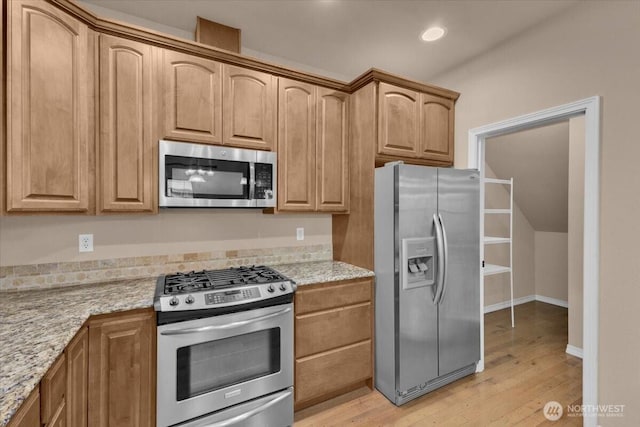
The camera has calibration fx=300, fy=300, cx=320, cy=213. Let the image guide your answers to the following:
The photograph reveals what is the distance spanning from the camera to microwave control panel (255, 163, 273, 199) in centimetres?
225

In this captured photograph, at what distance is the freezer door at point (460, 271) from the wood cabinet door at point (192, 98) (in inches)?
69.4

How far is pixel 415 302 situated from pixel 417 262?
303mm

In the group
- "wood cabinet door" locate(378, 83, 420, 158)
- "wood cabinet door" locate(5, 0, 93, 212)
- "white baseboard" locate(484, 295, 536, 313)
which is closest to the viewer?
"wood cabinet door" locate(5, 0, 93, 212)

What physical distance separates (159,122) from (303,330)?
1.70m

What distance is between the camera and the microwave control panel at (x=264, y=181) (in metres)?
2.25

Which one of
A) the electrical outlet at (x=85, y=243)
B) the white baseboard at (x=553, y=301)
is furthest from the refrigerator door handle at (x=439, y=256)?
the white baseboard at (x=553, y=301)

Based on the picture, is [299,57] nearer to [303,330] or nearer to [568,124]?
[303,330]

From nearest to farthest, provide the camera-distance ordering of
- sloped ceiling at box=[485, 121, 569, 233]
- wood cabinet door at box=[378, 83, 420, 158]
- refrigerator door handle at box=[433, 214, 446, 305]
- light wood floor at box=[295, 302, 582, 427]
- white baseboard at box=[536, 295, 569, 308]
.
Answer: light wood floor at box=[295, 302, 582, 427] → refrigerator door handle at box=[433, 214, 446, 305] → wood cabinet door at box=[378, 83, 420, 158] → sloped ceiling at box=[485, 121, 569, 233] → white baseboard at box=[536, 295, 569, 308]

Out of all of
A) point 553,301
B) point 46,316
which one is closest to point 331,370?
point 46,316

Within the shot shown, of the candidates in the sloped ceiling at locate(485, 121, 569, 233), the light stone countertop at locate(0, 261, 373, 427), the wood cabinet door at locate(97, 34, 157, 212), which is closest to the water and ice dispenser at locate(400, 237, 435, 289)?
the light stone countertop at locate(0, 261, 373, 427)

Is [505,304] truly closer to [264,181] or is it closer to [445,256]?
[445,256]

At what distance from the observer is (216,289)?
5.99ft

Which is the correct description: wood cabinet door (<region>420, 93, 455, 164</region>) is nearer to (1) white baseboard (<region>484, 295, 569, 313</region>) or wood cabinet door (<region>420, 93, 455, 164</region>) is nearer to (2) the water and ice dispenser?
(2) the water and ice dispenser

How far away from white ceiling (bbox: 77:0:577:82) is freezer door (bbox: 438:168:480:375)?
1095 millimetres
